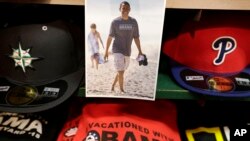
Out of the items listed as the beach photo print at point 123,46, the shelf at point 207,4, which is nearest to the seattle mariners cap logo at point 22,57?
the beach photo print at point 123,46

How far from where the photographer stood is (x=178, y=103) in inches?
33.7

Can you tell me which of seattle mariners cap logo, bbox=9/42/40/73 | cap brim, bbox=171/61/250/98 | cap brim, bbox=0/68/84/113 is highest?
seattle mariners cap logo, bbox=9/42/40/73

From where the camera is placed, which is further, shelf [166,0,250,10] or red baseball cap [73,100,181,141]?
red baseball cap [73,100,181,141]

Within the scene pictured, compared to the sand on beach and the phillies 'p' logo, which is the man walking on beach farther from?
the phillies 'p' logo

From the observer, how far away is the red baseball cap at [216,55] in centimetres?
61

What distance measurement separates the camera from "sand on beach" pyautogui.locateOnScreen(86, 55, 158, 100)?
22.5 inches

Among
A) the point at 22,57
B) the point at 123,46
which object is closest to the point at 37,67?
the point at 22,57

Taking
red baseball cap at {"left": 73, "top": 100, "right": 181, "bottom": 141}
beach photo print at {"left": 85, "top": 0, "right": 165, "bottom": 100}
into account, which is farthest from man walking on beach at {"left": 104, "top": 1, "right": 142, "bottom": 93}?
red baseball cap at {"left": 73, "top": 100, "right": 181, "bottom": 141}

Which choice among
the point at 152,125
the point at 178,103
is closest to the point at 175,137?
the point at 152,125

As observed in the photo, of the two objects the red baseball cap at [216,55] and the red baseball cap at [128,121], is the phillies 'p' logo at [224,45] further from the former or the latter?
the red baseball cap at [128,121]

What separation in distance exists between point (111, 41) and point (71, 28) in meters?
0.13

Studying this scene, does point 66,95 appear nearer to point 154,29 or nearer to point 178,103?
point 154,29

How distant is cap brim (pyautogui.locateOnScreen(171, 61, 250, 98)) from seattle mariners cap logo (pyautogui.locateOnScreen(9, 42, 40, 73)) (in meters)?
0.30

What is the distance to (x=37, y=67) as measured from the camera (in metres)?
0.61
